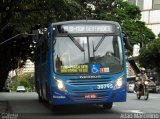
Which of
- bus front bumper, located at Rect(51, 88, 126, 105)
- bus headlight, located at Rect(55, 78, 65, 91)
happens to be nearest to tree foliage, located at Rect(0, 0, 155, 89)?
bus headlight, located at Rect(55, 78, 65, 91)

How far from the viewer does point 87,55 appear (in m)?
16.3

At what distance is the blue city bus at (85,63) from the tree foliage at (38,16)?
3.62ft

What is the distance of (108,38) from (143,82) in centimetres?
891

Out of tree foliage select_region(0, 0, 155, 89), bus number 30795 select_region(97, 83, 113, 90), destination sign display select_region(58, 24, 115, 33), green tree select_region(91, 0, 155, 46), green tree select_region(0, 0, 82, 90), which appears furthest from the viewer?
green tree select_region(91, 0, 155, 46)

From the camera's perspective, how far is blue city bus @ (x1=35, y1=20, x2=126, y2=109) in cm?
1594

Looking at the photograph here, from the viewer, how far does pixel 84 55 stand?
16.2m

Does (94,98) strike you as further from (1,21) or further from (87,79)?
(1,21)

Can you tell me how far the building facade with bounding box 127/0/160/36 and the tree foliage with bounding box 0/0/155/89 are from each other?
3554 cm

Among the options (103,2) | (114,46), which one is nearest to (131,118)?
(114,46)

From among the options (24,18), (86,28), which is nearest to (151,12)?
(24,18)

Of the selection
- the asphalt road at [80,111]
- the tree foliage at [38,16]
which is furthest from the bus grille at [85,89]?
the tree foliage at [38,16]

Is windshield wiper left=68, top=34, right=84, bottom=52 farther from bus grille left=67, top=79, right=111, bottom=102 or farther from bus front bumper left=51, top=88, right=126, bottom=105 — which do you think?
bus front bumper left=51, top=88, right=126, bottom=105

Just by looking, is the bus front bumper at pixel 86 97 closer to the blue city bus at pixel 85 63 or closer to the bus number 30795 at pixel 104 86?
the blue city bus at pixel 85 63

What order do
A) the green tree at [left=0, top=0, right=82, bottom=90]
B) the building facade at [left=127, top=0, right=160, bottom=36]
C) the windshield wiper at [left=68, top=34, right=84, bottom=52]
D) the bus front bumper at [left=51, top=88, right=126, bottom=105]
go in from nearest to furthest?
the bus front bumper at [left=51, top=88, right=126, bottom=105]
the windshield wiper at [left=68, top=34, right=84, bottom=52]
the green tree at [left=0, top=0, right=82, bottom=90]
the building facade at [left=127, top=0, right=160, bottom=36]
